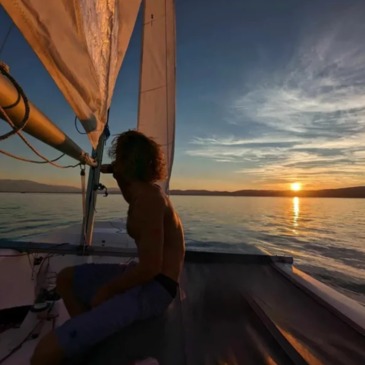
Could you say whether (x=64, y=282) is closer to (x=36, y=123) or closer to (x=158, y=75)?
(x=36, y=123)

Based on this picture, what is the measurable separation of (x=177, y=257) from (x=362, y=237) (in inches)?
839

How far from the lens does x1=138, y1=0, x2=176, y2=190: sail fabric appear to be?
5520 millimetres

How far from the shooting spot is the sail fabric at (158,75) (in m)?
5.52

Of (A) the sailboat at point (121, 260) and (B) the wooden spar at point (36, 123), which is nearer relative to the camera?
(B) the wooden spar at point (36, 123)

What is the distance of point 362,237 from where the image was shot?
62.9 feet

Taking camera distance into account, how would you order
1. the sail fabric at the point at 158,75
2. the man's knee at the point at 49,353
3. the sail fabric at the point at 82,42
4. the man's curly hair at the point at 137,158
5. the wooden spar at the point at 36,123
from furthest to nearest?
the sail fabric at the point at 158,75 < the man's curly hair at the point at 137,158 < the man's knee at the point at 49,353 < the sail fabric at the point at 82,42 < the wooden spar at the point at 36,123

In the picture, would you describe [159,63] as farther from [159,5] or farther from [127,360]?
[127,360]

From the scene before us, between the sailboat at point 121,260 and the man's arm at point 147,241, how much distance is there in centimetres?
43

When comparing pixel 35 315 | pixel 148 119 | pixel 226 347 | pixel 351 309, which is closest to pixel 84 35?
pixel 226 347

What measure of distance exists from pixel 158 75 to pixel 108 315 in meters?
4.81

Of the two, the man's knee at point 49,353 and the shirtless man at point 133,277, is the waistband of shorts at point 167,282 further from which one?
the man's knee at point 49,353

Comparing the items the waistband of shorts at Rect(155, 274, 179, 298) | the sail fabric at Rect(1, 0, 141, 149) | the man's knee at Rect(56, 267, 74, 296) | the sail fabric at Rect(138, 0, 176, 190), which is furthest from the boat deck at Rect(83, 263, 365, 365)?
the sail fabric at Rect(138, 0, 176, 190)

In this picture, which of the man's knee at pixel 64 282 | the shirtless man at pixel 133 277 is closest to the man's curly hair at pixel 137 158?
the shirtless man at pixel 133 277

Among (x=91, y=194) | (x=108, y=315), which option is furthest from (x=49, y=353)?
(x=91, y=194)
